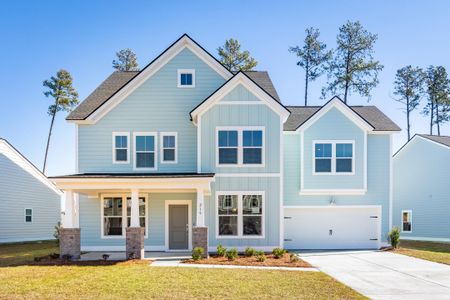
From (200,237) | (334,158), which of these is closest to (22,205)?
(200,237)

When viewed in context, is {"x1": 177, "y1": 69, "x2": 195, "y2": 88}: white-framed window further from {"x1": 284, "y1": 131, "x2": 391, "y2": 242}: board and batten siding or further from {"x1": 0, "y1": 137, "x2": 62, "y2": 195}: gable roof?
{"x1": 0, "y1": 137, "x2": 62, "y2": 195}: gable roof

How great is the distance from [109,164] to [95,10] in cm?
704

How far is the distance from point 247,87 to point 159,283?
966 centimetres

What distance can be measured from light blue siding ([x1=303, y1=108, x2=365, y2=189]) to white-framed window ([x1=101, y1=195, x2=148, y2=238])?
7891mm

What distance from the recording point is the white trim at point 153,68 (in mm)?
18344

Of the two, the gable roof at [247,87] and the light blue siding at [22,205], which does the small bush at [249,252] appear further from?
the light blue siding at [22,205]

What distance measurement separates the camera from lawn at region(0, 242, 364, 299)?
9406mm

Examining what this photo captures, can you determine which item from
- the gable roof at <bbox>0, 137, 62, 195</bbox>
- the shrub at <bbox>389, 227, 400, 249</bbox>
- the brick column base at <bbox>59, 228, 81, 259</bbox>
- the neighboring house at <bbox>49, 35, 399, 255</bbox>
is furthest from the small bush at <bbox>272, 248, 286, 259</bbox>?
the gable roof at <bbox>0, 137, 62, 195</bbox>

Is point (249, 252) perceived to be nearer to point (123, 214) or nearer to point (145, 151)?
point (123, 214)

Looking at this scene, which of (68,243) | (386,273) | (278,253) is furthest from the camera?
(278,253)

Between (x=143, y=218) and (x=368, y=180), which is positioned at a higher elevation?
(x=368, y=180)

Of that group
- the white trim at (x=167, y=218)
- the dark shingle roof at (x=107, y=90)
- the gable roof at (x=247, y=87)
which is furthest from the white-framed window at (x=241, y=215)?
the dark shingle roof at (x=107, y=90)

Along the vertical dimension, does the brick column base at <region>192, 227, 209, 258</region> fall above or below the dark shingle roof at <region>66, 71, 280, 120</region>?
below

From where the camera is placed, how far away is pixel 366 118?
806 inches
